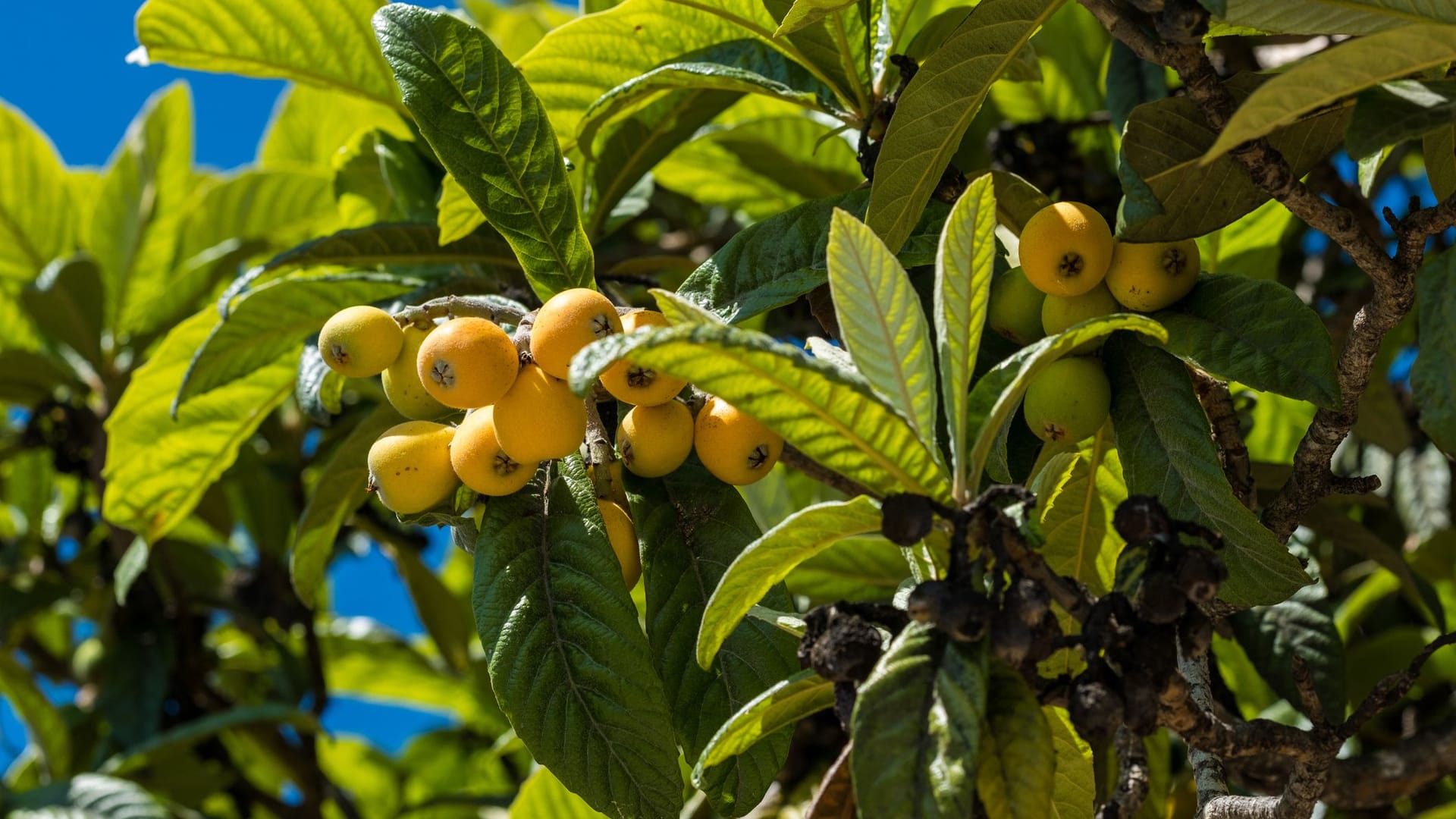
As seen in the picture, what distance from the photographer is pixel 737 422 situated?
1564 mm

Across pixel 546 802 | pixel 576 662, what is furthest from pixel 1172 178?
pixel 546 802

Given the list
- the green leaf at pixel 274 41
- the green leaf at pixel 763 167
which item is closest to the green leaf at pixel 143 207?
the green leaf at pixel 274 41

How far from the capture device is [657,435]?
159 cm

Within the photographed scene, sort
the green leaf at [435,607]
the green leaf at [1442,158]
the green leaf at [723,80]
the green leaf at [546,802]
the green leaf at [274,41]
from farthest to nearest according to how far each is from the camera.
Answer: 1. the green leaf at [435,607]
2. the green leaf at [274,41]
3. the green leaf at [546,802]
4. the green leaf at [723,80]
5. the green leaf at [1442,158]

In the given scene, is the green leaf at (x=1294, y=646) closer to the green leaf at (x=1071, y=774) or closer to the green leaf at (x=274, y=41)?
the green leaf at (x=1071, y=774)

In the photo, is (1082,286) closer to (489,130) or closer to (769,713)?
(769,713)

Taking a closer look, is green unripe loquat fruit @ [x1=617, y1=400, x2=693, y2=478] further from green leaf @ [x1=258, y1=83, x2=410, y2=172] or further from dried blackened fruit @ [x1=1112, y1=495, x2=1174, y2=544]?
green leaf @ [x1=258, y1=83, x2=410, y2=172]

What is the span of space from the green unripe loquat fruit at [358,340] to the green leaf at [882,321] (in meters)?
0.59

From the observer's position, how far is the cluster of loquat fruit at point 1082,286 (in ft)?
5.14

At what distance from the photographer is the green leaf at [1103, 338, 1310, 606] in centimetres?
153

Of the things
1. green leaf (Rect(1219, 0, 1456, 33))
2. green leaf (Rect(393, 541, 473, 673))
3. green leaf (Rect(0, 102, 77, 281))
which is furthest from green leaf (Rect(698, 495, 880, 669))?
green leaf (Rect(0, 102, 77, 281))

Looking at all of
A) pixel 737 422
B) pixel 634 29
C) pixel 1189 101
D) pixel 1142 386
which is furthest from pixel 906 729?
pixel 634 29

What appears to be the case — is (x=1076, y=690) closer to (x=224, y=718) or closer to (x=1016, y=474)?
(x=1016, y=474)

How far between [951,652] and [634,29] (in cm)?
125
